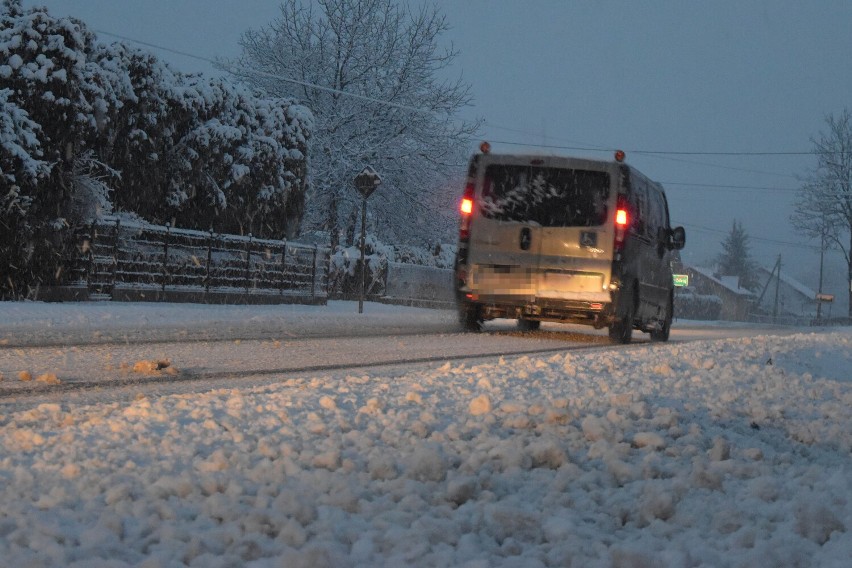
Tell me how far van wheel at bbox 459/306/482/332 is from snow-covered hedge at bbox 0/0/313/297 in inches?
290

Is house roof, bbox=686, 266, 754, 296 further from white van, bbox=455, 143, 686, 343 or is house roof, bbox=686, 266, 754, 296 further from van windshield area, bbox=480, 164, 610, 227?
van windshield area, bbox=480, 164, 610, 227

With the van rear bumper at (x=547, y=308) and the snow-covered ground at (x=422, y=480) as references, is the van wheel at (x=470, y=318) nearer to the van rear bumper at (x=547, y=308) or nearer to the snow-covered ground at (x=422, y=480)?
the van rear bumper at (x=547, y=308)

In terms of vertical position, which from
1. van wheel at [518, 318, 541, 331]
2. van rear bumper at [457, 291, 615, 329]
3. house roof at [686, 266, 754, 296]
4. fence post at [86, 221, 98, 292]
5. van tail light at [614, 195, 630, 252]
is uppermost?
house roof at [686, 266, 754, 296]

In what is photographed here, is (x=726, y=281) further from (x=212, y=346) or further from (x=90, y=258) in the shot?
(x=212, y=346)

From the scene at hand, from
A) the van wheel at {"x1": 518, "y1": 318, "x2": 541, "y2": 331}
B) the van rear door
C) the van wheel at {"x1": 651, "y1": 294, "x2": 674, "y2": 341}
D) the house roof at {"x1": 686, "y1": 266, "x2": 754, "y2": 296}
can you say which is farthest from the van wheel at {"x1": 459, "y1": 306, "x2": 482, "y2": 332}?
the house roof at {"x1": 686, "y1": 266, "x2": 754, "y2": 296}

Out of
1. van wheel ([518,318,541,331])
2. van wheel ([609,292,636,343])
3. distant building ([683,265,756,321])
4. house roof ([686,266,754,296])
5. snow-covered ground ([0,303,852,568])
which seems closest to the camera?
snow-covered ground ([0,303,852,568])

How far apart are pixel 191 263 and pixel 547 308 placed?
966 centimetres

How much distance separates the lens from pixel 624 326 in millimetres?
14039

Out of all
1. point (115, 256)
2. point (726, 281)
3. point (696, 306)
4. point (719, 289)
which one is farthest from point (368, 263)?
point (726, 281)

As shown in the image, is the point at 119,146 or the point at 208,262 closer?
the point at 119,146

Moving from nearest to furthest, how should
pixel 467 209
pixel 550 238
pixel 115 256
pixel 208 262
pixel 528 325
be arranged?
1. pixel 550 238
2. pixel 467 209
3. pixel 528 325
4. pixel 115 256
5. pixel 208 262

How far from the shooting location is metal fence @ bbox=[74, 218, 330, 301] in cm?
1814

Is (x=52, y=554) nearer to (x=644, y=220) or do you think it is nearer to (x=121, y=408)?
(x=121, y=408)

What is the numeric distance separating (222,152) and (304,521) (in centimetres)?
1931
